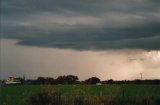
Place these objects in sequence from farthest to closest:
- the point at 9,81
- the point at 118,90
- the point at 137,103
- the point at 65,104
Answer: the point at 9,81, the point at 118,90, the point at 137,103, the point at 65,104

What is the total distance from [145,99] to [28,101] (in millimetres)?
7801

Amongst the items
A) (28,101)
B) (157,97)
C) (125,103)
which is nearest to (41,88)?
(28,101)

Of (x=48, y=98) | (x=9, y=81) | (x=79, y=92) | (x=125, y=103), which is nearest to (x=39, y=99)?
(x=48, y=98)

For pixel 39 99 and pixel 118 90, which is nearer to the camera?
pixel 39 99

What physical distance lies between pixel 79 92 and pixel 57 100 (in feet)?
8.01

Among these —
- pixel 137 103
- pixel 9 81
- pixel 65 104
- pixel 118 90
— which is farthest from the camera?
pixel 9 81

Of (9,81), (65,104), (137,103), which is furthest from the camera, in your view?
(9,81)

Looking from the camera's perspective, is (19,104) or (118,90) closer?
(19,104)

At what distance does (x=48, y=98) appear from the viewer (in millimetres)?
32625

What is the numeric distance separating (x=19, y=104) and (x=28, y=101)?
1.60 m

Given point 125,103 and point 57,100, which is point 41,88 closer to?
point 57,100

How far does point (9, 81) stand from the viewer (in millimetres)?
118938

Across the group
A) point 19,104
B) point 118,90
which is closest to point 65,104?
point 19,104

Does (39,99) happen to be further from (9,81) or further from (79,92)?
(9,81)
